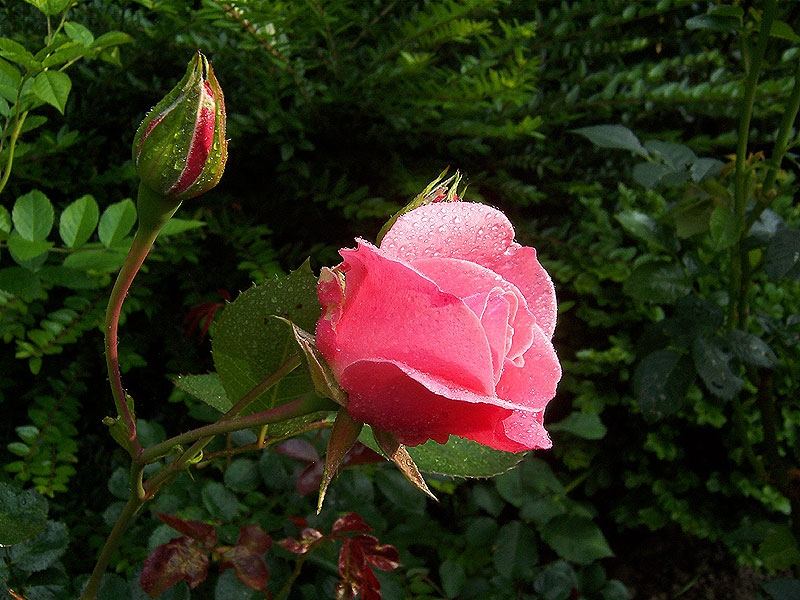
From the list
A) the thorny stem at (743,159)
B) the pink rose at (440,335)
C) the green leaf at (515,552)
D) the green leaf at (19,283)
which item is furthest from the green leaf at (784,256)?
the green leaf at (19,283)

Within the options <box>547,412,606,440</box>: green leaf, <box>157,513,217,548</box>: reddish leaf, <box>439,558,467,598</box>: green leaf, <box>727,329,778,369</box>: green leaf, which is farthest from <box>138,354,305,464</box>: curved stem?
<box>727,329,778,369</box>: green leaf

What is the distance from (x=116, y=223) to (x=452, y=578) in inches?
18.7

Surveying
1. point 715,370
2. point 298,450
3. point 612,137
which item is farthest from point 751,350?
point 298,450

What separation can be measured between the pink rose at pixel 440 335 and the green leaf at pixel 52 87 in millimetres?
312

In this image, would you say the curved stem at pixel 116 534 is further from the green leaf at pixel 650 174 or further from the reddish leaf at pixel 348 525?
the green leaf at pixel 650 174

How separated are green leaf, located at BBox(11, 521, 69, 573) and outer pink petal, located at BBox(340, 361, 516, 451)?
36 centimetres

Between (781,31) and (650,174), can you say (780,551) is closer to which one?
(650,174)

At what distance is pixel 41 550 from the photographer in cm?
54

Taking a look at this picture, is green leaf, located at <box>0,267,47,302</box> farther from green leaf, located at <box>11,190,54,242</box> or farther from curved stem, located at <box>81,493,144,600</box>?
curved stem, located at <box>81,493,144,600</box>

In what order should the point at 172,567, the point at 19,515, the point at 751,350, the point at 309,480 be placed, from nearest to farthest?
1. the point at 19,515
2. the point at 172,567
3. the point at 309,480
4. the point at 751,350

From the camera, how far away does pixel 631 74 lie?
1161 mm

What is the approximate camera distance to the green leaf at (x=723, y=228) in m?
0.81

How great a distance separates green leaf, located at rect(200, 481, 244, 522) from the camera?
26.6 inches

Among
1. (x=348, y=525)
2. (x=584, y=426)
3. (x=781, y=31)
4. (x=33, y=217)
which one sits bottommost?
(x=584, y=426)
